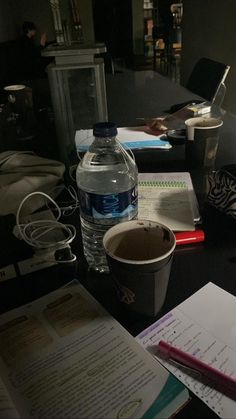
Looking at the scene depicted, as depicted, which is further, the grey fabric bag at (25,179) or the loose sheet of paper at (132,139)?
the loose sheet of paper at (132,139)

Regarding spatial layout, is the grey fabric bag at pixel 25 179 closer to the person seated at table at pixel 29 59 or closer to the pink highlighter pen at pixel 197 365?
the pink highlighter pen at pixel 197 365

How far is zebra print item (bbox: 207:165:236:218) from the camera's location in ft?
2.28

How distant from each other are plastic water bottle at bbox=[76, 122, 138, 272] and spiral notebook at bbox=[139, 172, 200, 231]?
0.30ft

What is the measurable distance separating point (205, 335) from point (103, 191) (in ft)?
0.91

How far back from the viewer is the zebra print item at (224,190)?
27.3 inches

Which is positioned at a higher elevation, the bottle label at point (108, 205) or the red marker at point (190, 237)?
the bottle label at point (108, 205)

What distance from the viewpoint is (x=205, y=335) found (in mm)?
489

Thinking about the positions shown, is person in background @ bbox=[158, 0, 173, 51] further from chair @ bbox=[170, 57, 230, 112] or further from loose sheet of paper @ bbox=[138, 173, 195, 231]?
loose sheet of paper @ bbox=[138, 173, 195, 231]

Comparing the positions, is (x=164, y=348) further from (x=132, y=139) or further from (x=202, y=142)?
(x=132, y=139)

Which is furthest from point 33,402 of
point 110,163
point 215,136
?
point 215,136

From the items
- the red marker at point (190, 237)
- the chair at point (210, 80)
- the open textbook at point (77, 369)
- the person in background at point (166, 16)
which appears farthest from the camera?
the person in background at point (166, 16)

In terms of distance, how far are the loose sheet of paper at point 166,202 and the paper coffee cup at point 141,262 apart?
6.2 inches

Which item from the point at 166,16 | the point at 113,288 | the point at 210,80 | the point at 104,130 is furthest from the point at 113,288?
the point at 166,16

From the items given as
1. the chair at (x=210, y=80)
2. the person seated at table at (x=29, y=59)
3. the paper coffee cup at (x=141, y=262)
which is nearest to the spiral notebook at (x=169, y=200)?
the paper coffee cup at (x=141, y=262)
